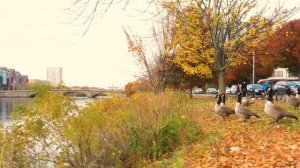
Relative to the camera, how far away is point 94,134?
11.1 m

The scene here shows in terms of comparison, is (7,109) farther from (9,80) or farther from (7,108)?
(9,80)

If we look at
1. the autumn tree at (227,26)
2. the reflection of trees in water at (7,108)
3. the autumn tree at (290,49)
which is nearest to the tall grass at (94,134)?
the reflection of trees in water at (7,108)

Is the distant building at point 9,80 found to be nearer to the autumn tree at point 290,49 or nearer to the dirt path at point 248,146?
the autumn tree at point 290,49

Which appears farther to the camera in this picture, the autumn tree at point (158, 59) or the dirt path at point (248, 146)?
the autumn tree at point (158, 59)

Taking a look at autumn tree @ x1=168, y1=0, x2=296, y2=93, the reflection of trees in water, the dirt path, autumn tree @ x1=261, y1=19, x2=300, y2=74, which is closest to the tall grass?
the dirt path

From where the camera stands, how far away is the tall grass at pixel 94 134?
35.1 ft

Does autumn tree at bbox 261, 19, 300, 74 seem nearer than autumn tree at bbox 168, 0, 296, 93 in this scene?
No

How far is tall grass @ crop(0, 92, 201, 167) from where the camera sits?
10688mm

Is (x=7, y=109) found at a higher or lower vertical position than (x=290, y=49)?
lower

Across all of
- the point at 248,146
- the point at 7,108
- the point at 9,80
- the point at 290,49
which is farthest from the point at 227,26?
the point at 9,80

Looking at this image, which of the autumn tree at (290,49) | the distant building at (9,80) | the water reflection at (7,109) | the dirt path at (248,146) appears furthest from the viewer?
the distant building at (9,80)

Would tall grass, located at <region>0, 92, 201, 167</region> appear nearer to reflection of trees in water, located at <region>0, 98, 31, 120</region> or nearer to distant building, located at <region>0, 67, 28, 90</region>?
reflection of trees in water, located at <region>0, 98, 31, 120</region>

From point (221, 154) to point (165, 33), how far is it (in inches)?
1005

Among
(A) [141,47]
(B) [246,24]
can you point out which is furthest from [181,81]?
(B) [246,24]
